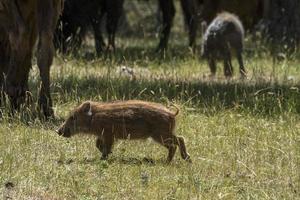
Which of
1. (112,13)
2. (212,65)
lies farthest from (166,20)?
(212,65)

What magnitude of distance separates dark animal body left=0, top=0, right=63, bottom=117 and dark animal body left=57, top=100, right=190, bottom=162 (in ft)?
4.59

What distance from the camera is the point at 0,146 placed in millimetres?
7102

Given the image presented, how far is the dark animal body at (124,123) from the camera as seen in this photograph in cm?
677

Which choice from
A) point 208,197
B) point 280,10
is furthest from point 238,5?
point 208,197

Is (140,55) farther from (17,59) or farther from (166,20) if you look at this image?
(17,59)

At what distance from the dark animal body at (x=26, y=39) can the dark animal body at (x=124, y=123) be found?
140 cm

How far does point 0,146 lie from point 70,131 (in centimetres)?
54

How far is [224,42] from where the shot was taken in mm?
12219

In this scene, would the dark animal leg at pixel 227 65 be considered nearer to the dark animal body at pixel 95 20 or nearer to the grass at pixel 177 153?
the grass at pixel 177 153

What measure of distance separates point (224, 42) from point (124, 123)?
5.53m

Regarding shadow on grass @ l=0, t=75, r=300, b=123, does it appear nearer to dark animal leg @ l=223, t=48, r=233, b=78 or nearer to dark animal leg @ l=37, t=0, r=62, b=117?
dark animal leg @ l=37, t=0, r=62, b=117

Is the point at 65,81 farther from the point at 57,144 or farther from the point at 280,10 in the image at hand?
the point at 280,10

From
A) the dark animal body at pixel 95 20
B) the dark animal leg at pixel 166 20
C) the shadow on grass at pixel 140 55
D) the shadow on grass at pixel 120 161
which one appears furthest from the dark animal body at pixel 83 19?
the shadow on grass at pixel 120 161

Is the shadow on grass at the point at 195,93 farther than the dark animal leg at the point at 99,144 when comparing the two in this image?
Yes
